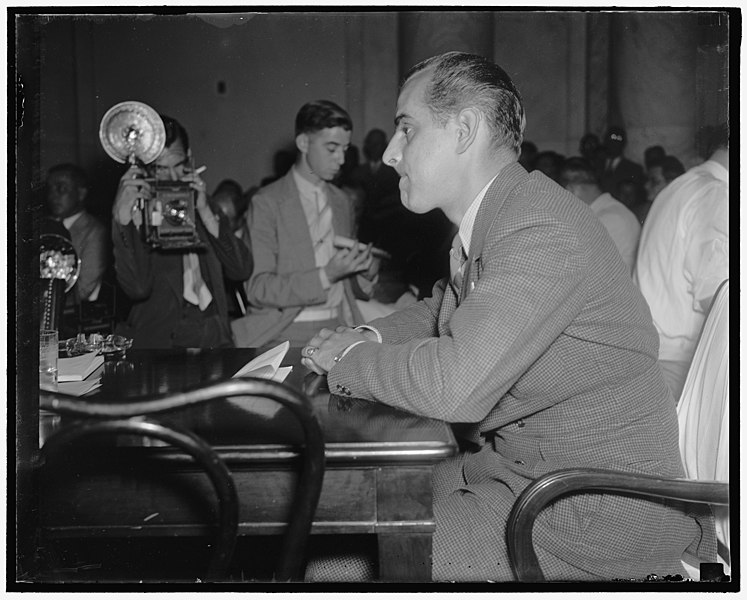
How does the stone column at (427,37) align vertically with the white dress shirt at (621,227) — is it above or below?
above

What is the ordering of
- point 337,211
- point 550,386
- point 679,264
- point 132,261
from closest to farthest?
1. point 550,386
2. point 679,264
3. point 132,261
4. point 337,211

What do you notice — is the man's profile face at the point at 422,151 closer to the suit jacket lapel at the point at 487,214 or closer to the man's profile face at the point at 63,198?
the suit jacket lapel at the point at 487,214

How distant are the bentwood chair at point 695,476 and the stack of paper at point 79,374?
3.27ft

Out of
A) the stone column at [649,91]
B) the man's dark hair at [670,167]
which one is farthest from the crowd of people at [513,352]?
the man's dark hair at [670,167]

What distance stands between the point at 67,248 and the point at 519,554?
171cm

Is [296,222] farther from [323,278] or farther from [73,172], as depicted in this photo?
[73,172]

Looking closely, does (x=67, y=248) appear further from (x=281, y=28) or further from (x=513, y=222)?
(x=281, y=28)

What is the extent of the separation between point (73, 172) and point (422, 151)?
10.3 ft

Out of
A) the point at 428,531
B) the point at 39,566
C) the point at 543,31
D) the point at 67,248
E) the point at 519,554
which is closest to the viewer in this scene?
the point at 428,531

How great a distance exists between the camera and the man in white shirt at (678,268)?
9.77 feet

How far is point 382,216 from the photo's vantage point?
4.81m

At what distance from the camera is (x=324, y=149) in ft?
13.8

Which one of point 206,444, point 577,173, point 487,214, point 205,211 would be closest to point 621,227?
point 577,173

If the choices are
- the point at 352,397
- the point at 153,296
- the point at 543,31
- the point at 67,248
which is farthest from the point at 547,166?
the point at 352,397
